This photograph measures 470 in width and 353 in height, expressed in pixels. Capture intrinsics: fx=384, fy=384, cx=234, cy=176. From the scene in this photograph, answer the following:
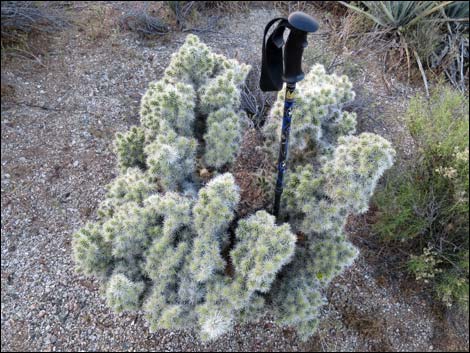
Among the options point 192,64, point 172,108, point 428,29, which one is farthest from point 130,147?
point 428,29

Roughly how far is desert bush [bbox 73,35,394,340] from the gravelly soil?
0.48m

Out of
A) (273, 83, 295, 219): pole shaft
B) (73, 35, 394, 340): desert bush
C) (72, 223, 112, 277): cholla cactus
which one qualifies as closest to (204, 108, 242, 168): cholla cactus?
(73, 35, 394, 340): desert bush

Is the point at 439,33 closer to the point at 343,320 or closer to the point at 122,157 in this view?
the point at 343,320

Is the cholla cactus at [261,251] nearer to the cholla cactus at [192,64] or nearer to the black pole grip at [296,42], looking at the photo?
the black pole grip at [296,42]

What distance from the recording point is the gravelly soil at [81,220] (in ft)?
7.36

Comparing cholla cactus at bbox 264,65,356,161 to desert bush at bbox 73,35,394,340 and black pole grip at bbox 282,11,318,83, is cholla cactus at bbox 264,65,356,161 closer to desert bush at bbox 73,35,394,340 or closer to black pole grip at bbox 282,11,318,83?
desert bush at bbox 73,35,394,340

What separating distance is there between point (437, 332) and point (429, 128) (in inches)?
51.8

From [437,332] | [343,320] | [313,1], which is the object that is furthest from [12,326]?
[313,1]

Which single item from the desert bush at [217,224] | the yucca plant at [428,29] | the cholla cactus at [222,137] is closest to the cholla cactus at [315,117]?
the desert bush at [217,224]

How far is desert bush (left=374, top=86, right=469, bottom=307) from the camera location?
7.46 ft

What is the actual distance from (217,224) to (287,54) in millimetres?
757

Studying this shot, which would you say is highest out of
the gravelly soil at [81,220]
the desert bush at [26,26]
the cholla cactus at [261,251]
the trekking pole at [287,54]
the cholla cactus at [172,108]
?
the trekking pole at [287,54]

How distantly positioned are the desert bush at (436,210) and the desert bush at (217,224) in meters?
0.67

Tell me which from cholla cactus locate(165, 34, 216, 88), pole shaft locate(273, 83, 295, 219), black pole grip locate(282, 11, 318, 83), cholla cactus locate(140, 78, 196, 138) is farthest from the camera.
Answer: cholla cactus locate(165, 34, 216, 88)
